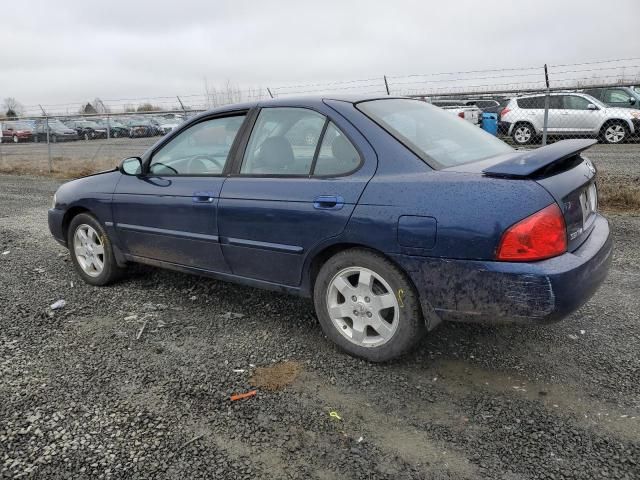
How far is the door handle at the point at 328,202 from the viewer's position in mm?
3016

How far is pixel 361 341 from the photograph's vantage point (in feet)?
10.3

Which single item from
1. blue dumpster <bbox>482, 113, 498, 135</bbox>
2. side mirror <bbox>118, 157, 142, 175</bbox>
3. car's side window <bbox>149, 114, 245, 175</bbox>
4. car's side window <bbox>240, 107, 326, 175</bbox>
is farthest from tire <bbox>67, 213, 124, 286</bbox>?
blue dumpster <bbox>482, 113, 498, 135</bbox>

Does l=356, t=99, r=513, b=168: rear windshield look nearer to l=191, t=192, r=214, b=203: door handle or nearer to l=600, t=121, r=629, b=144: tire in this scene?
l=191, t=192, r=214, b=203: door handle

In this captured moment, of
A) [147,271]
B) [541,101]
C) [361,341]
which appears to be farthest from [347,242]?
[541,101]

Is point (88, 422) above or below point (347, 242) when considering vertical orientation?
below

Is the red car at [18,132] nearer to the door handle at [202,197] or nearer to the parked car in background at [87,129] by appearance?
the parked car in background at [87,129]

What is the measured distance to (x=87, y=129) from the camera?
28922mm

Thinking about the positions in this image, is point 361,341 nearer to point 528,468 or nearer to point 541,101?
point 528,468

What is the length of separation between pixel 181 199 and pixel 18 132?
2852cm

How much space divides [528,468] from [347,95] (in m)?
2.45

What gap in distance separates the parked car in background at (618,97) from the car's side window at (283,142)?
13.3 meters

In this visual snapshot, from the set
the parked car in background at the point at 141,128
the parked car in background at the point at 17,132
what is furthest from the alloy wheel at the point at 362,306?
the parked car in background at the point at 17,132

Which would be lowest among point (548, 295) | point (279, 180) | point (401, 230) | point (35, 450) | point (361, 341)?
point (35, 450)

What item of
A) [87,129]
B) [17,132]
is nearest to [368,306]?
[87,129]
